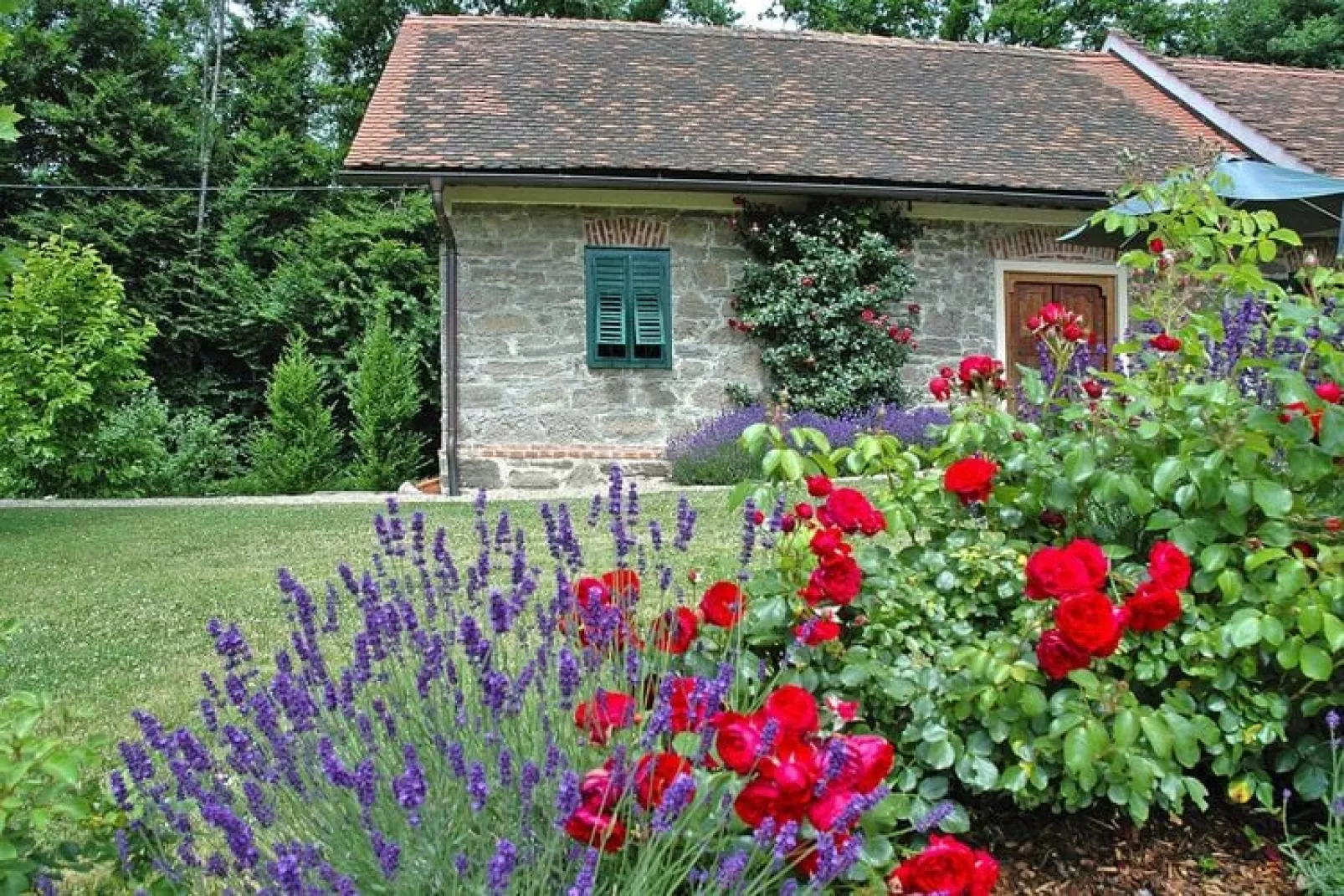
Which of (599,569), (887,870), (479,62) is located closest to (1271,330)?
(887,870)

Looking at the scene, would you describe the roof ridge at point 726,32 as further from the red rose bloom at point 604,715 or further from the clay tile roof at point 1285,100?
the red rose bloom at point 604,715

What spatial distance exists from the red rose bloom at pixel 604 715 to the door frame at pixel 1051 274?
982 cm

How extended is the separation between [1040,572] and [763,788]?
0.62m

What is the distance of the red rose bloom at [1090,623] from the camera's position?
1709 mm

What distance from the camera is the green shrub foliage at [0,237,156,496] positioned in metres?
10.1

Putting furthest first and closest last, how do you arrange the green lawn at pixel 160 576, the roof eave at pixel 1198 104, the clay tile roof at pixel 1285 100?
the clay tile roof at pixel 1285 100 < the roof eave at pixel 1198 104 < the green lawn at pixel 160 576

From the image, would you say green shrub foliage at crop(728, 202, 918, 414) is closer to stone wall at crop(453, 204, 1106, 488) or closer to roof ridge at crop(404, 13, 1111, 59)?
stone wall at crop(453, 204, 1106, 488)

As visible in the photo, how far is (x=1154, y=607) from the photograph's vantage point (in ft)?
5.90

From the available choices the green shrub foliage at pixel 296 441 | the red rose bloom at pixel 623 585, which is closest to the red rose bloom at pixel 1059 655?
the red rose bloom at pixel 623 585

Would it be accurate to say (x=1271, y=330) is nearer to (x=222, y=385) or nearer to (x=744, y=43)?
(x=744, y=43)

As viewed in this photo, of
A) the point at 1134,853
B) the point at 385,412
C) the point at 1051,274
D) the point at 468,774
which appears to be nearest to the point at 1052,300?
the point at 1051,274

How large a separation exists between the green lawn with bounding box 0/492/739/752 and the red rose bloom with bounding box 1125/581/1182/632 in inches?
29.6

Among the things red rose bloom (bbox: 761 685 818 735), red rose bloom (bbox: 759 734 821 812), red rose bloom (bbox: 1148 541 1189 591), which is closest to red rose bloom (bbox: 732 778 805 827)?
red rose bloom (bbox: 759 734 821 812)

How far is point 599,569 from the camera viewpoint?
198 inches
